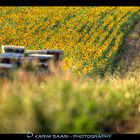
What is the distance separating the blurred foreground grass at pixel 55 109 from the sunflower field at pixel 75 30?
587 inches

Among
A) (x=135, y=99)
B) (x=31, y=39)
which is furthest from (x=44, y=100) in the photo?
(x=31, y=39)

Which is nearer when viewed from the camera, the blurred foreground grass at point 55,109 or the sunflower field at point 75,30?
the blurred foreground grass at point 55,109

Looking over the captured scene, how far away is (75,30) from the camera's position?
30.6 m

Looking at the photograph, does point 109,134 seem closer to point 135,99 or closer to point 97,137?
point 97,137

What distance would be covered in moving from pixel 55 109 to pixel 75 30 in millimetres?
22682

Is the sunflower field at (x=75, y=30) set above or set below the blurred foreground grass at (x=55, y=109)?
below

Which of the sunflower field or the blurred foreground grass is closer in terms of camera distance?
the blurred foreground grass

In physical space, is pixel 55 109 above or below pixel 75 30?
above

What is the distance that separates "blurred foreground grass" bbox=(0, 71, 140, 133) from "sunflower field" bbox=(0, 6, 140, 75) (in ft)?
49.0

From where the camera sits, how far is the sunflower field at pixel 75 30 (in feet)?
88.8

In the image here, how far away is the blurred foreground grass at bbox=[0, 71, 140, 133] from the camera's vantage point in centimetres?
Result: 799

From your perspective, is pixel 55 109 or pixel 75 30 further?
pixel 75 30

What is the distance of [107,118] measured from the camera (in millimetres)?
9086

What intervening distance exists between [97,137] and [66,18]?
24.8m
